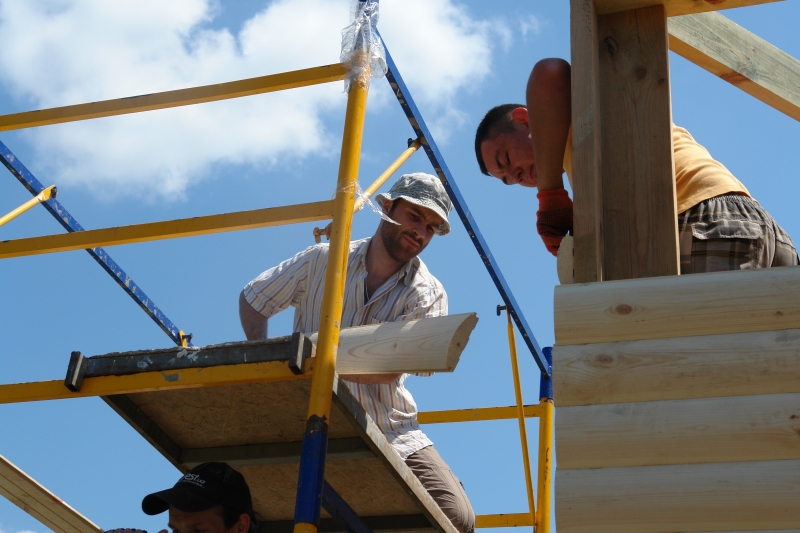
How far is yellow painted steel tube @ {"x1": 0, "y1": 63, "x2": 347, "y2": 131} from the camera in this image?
3328mm

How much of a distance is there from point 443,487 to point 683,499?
2131 mm

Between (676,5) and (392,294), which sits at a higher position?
(676,5)

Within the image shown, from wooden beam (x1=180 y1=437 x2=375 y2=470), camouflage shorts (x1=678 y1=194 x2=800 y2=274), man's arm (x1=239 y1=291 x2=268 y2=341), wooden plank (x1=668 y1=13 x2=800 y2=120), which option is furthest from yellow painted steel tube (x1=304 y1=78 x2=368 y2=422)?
man's arm (x1=239 y1=291 x2=268 y2=341)

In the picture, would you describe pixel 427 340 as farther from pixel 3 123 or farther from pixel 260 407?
pixel 3 123

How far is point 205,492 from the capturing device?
10.6 feet

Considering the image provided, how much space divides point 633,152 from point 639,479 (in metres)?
1.07

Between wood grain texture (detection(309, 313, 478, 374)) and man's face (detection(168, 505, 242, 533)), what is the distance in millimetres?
807

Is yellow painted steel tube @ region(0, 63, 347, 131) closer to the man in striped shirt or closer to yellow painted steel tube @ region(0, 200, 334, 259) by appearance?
yellow painted steel tube @ region(0, 200, 334, 259)

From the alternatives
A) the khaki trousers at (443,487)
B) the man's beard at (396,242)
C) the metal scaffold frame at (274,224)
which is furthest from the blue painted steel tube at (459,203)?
the khaki trousers at (443,487)

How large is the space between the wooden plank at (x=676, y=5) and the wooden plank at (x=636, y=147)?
0.08 ft

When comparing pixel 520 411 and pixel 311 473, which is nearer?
pixel 311 473

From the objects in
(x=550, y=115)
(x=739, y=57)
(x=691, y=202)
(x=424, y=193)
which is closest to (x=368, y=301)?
(x=424, y=193)

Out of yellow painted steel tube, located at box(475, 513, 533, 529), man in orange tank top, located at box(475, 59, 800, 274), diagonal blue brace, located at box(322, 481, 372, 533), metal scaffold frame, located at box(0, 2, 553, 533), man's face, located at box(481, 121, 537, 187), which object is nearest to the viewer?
metal scaffold frame, located at box(0, 2, 553, 533)

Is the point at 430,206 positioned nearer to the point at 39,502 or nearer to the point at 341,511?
the point at 341,511
